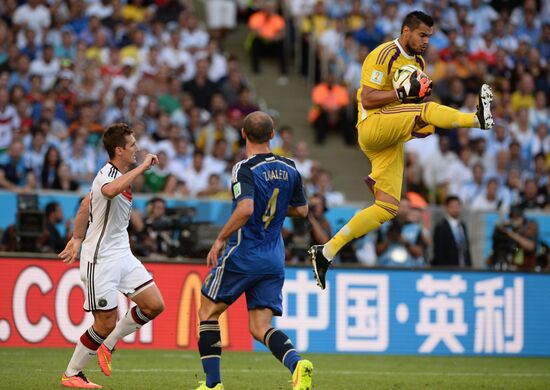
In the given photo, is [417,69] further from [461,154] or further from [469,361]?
[461,154]

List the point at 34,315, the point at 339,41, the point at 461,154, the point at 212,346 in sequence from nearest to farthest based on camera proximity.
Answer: the point at 212,346, the point at 34,315, the point at 461,154, the point at 339,41

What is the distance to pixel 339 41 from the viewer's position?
2364 centimetres

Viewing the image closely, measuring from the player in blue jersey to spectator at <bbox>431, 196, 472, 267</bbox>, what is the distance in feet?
27.3

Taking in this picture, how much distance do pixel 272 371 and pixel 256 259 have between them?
12.1 ft

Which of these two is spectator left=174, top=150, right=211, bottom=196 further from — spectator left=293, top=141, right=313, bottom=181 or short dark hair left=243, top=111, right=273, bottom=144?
short dark hair left=243, top=111, right=273, bottom=144

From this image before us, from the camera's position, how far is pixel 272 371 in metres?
12.7

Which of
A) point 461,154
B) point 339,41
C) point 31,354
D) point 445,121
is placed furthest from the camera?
point 339,41

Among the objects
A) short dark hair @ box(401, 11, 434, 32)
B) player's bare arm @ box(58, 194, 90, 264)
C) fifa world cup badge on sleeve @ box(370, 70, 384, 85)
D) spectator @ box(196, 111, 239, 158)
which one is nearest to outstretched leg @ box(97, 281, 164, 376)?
player's bare arm @ box(58, 194, 90, 264)

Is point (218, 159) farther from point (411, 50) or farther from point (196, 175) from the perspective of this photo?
point (411, 50)

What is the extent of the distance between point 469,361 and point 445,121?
19.1ft

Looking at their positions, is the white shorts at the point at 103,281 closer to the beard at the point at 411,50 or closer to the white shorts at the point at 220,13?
the beard at the point at 411,50

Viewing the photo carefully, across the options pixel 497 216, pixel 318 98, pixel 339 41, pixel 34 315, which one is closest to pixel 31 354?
pixel 34 315

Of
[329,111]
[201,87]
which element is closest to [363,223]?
[201,87]

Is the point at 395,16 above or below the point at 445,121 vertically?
above
